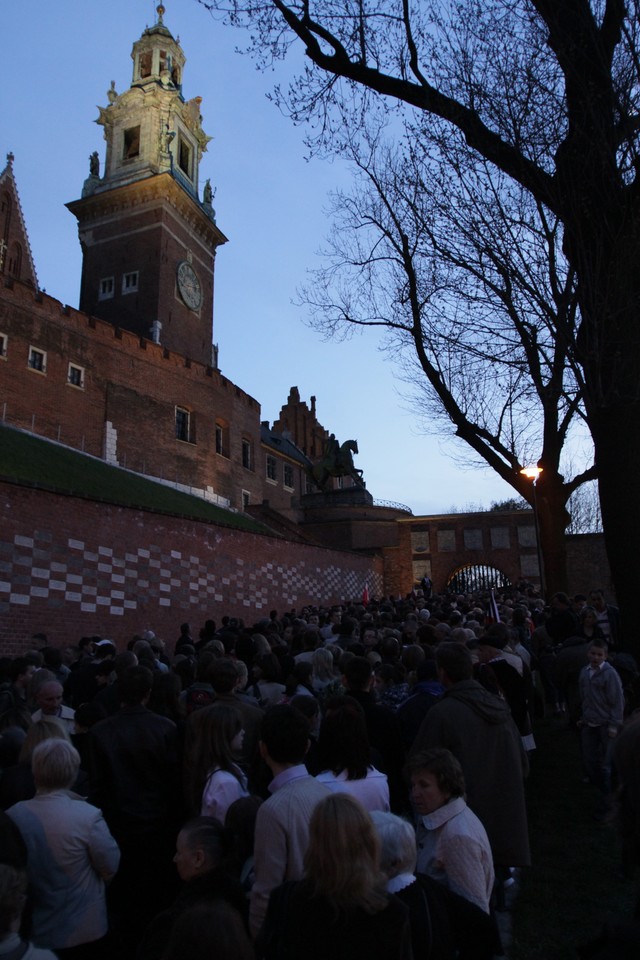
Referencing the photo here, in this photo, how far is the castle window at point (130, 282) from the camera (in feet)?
130

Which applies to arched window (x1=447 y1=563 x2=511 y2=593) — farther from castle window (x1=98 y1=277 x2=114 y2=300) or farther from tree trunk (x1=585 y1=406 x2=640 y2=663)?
tree trunk (x1=585 y1=406 x2=640 y2=663)

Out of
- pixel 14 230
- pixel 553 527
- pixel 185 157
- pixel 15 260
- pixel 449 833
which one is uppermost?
pixel 185 157

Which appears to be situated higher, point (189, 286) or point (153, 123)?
point (153, 123)

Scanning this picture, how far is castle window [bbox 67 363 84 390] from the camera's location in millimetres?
29375

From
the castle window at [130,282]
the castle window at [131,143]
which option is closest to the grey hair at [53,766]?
the castle window at [130,282]

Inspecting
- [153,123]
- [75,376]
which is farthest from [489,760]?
[153,123]

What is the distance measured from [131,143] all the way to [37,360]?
949 inches

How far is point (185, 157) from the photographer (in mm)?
47062

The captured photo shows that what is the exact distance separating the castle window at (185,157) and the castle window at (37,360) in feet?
78.4

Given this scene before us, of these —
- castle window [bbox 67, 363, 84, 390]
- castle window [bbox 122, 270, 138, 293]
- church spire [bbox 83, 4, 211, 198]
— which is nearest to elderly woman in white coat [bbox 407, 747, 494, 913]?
castle window [bbox 67, 363, 84, 390]

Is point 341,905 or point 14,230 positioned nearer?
point 341,905

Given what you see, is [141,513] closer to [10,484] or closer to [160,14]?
[10,484]

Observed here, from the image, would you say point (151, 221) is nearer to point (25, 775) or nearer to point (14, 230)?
point (14, 230)

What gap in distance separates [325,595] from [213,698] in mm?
23065
